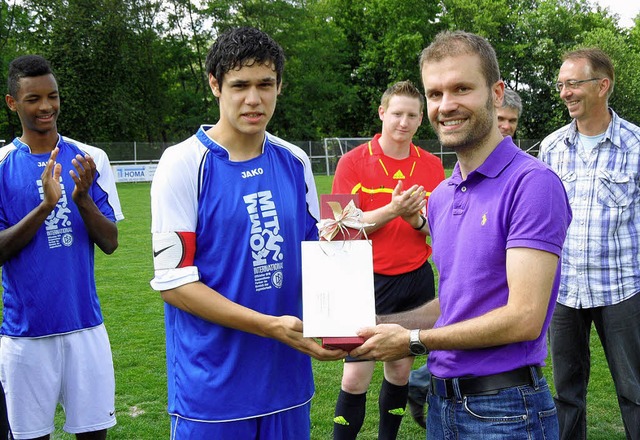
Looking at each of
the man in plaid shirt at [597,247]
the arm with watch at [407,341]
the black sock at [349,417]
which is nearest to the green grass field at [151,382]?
the black sock at [349,417]

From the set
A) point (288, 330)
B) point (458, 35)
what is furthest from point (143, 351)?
point (458, 35)

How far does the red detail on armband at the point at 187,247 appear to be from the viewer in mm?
2594

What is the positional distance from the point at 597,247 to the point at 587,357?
0.85m

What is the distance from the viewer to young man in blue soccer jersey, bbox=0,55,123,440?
3652 millimetres

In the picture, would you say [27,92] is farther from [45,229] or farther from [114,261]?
[114,261]

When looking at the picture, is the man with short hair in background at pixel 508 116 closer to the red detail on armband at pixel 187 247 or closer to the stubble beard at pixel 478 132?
the stubble beard at pixel 478 132

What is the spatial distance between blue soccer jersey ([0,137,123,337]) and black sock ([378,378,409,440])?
86.8 inches

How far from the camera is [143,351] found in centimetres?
716

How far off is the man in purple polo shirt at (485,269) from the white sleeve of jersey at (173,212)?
803 millimetres

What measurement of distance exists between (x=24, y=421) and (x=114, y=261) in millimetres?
8881

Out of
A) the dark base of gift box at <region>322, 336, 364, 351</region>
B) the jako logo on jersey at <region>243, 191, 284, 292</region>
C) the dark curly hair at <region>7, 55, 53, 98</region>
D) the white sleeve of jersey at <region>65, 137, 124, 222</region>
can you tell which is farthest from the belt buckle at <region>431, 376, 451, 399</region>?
the dark curly hair at <region>7, 55, 53, 98</region>

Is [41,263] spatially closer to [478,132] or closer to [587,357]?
[478,132]

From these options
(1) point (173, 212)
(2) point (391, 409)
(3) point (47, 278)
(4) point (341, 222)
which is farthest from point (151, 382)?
(4) point (341, 222)

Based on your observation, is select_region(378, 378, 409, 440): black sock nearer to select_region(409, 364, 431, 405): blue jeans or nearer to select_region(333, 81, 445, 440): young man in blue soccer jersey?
select_region(333, 81, 445, 440): young man in blue soccer jersey
